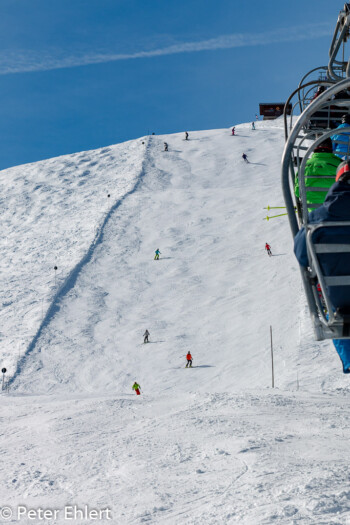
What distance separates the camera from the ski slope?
5.72 m

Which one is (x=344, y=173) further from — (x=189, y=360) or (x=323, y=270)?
(x=189, y=360)

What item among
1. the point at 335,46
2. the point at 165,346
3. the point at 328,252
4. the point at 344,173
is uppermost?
the point at 335,46

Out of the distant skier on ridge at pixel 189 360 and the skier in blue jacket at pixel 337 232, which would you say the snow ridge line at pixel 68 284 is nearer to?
the distant skier on ridge at pixel 189 360

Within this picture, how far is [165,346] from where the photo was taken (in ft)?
70.8

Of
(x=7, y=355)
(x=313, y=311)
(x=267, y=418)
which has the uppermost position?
(x=313, y=311)

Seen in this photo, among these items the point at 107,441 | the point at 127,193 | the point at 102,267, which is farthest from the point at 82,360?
the point at 127,193

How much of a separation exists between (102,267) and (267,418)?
22.2 m

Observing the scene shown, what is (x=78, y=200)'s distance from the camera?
135 feet

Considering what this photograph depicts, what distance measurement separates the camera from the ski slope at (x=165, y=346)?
225 inches

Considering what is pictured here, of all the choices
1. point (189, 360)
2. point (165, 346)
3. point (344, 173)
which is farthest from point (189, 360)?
point (344, 173)

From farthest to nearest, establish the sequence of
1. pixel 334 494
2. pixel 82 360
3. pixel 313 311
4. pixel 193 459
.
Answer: pixel 82 360 → pixel 193 459 → pixel 334 494 → pixel 313 311

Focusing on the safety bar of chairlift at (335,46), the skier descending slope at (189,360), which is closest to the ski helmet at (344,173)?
the safety bar of chairlift at (335,46)

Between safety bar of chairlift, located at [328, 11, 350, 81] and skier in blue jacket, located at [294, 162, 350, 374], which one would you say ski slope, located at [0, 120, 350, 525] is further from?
safety bar of chairlift, located at [328, 11, 350, 81]

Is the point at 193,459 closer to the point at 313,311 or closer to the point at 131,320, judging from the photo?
the point at 313,311
